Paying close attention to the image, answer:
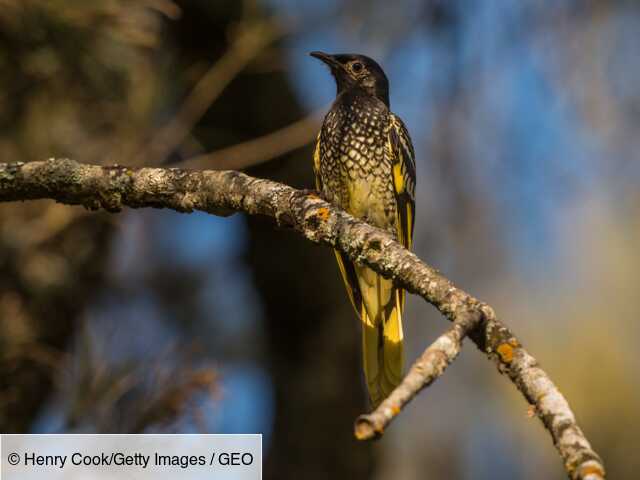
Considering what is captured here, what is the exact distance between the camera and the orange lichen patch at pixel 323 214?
281 centimetres

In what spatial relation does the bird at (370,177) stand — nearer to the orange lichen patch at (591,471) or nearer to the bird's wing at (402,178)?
the bird's wing at (402,178)

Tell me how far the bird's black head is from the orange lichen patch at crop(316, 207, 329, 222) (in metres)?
1.97

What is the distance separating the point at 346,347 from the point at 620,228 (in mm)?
5003

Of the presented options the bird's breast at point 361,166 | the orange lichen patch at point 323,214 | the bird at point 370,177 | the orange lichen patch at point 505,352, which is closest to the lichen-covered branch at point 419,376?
the orange lichen patch at point 505,352

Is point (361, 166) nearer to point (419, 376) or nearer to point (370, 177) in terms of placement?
point (370, 177)

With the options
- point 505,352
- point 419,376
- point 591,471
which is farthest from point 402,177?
point 591,471

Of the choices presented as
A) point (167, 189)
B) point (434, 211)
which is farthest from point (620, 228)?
point (167, 189)

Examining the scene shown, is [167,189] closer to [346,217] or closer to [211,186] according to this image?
[211,186]

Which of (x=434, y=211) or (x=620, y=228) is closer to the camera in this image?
(x=434, y=211)

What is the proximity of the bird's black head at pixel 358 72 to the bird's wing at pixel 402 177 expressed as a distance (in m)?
0.24

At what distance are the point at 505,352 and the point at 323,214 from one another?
2.84 feet

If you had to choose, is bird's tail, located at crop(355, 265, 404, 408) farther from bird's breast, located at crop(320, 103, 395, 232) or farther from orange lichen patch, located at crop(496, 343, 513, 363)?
orange lichen patch, located at crop(496, 343, 513, 363)

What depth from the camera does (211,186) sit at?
115 inches

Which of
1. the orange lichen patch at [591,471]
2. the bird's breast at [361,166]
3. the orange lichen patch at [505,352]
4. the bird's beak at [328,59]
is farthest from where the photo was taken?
the bird's beak at [328,59]
